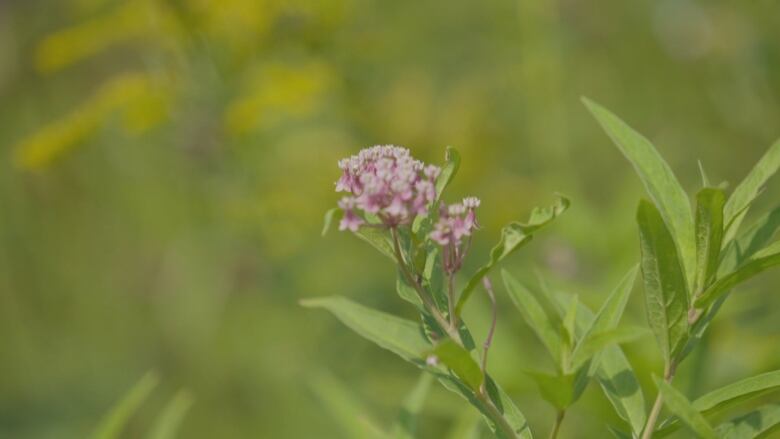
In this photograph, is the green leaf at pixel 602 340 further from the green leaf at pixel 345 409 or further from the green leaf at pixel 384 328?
the green leaf at pixel 345 409

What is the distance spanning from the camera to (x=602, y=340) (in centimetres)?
62

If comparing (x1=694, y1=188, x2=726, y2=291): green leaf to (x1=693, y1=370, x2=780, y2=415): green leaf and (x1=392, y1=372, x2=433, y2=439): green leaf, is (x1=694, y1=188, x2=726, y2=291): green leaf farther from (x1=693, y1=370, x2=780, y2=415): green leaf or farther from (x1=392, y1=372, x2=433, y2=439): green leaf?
(x1=392, y1=372, x2=433, y2=439): green leaf

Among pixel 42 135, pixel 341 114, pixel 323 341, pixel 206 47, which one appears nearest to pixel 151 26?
pixel 206 47

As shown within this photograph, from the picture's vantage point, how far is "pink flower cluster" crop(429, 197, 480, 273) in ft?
2.15

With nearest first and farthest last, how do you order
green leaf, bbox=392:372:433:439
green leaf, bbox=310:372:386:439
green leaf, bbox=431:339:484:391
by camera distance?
1. green leaf, bbox=431:339:484:391
2. green leaf, bbox=392:372:433:439
3. green leaf, bbox=310:372:386:439

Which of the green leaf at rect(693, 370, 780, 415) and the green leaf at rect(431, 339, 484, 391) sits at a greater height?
the green leaf at rect(431, 339, 484, 391)

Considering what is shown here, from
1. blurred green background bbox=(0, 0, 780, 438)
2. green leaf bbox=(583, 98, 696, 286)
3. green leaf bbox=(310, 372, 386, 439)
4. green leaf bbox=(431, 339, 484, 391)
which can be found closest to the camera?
green leaf bbox=(431, 339, 484, 391)

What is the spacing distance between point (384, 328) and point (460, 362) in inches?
5.0

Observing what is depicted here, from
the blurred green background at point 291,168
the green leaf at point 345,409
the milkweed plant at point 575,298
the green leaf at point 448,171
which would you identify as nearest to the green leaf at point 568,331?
the milkweed plant at point 575,298

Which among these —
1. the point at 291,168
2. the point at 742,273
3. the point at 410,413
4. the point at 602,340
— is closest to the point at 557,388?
the point at 602,340

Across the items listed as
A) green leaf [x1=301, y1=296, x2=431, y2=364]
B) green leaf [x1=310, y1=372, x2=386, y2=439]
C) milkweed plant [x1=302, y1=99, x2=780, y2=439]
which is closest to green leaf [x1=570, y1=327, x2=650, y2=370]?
milkweed plant [x1=302, y1=99, x2=780, y2=439]

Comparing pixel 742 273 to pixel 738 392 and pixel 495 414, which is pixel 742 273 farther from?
pixel 495 414

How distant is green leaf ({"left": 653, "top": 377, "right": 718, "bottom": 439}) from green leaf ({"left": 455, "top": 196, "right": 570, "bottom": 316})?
0.11 metres

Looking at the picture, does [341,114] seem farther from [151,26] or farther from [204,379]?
[204,379]
